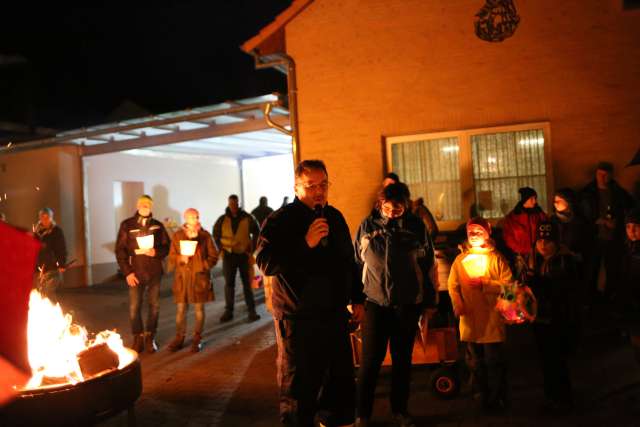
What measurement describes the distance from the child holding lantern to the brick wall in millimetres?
3048

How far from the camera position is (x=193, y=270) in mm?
7410

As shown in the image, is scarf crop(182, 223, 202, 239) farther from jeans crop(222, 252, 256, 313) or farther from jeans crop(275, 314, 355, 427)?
jeans crop(275, 314, 355, 427)

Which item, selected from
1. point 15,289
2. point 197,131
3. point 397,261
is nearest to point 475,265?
point 397,261

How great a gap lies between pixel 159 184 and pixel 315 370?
47.5 ft

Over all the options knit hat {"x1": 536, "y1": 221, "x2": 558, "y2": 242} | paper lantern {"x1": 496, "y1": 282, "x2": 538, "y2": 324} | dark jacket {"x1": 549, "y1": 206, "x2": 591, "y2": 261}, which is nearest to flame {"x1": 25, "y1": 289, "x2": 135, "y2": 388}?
paper lantern {"x1": 496, "y1": 282, "x2": 538, "y2": 324}

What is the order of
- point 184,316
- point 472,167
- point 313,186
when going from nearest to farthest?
point 313,186, point 184,316, point 472,167

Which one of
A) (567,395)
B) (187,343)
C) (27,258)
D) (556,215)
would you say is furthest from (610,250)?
(27,258)

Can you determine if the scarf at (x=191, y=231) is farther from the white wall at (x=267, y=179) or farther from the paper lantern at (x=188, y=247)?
the white wall at (x=267, y=179)

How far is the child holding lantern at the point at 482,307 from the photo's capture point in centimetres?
479

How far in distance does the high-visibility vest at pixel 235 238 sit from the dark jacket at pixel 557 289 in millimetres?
5571

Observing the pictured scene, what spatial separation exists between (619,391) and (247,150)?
13.5 metres

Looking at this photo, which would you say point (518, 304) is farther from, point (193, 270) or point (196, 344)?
point (196, 344)

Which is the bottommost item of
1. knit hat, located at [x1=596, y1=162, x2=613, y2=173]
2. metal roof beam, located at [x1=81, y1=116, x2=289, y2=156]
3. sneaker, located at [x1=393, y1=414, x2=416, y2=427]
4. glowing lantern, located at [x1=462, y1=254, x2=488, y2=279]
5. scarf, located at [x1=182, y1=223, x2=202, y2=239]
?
sneaker, located at [x1=393, y1=414, x2=416, y2=427]

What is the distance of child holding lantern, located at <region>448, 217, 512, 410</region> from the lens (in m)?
4.79
